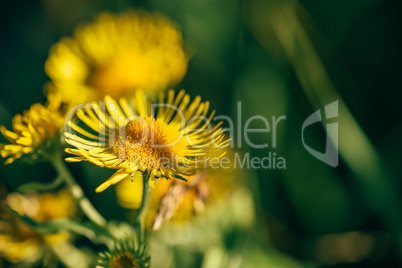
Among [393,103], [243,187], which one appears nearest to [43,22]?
[243,187]

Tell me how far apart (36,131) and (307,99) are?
1.10 metres

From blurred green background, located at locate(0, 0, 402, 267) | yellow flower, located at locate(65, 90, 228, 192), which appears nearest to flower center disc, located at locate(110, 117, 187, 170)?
yellow flower, located at locate(65, 90, 228, 192)

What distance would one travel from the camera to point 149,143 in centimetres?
90

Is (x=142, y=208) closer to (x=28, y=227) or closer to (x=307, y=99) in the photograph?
(x=28, y=227)

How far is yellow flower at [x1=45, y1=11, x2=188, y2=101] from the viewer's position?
56.4 inches

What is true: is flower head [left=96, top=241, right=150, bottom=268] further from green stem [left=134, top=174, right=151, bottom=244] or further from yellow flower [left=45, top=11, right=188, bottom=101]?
yellow flower [left=45, top=11, right=188, bottom=101]

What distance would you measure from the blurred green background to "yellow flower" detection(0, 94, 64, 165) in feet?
1.97

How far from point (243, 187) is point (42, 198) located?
71 centimetres

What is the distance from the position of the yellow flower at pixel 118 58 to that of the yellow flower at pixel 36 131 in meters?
0.45

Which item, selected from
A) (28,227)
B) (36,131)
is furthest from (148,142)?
(28,227)

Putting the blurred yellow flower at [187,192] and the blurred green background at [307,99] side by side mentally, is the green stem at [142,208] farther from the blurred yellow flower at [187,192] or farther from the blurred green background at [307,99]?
the blurred green background at [307,99]

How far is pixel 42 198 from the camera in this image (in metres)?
1.25

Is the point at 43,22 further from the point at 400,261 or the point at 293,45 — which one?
the point at 400,261

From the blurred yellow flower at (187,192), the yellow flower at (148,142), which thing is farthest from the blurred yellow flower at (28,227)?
the yellow flower at (148,142)
